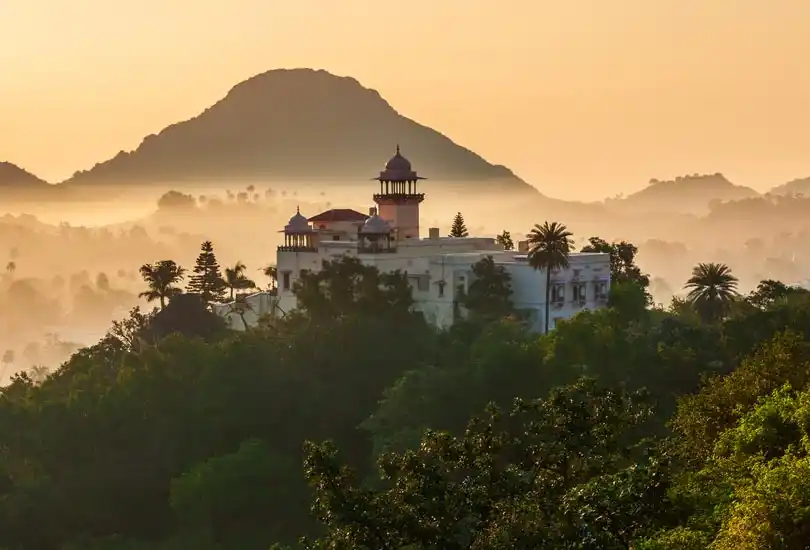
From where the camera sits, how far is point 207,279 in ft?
212

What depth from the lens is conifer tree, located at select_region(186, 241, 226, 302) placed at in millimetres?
64375

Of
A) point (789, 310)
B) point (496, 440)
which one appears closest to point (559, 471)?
point (496, 440)

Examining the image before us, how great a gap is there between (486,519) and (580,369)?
19800 mm

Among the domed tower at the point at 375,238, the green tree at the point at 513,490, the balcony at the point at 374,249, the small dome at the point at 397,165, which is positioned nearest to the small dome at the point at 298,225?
the domed tower at the point at 375,238

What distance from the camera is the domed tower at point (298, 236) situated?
57.4m

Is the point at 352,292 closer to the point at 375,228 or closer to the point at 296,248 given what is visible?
the point at 375,228

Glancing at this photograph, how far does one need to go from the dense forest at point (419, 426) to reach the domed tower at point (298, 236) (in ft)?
11.6

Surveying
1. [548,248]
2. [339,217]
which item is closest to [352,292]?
[339,217]

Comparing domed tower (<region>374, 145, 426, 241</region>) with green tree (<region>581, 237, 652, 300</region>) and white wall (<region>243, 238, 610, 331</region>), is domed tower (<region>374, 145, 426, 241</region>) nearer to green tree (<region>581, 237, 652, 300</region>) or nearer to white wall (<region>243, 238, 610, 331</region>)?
white wall (<region>243, 238, 610, 331</region>)

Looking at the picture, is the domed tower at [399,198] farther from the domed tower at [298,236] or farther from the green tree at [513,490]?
the green tree at [513,490]

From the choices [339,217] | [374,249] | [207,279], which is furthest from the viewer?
[207,279]

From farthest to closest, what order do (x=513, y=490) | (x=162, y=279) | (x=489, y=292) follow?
(x=162, y=279), (x=489, y=292), (x=513, y=490)

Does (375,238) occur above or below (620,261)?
above

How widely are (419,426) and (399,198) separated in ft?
→ 69.7
